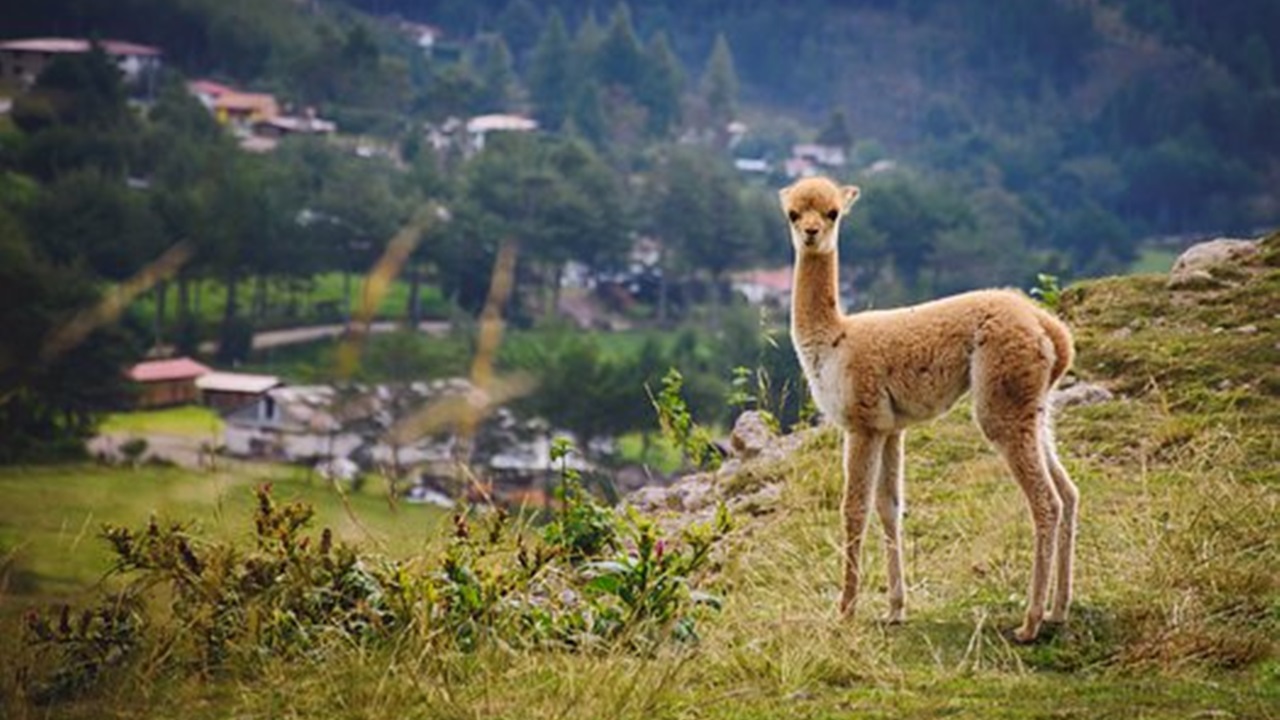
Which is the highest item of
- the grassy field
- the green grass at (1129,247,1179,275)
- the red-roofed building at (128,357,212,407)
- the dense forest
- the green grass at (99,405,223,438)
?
the dense forest

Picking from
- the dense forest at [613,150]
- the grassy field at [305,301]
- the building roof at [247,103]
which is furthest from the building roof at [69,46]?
the grassy field at [305,301]

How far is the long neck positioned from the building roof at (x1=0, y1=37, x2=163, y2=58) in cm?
8626

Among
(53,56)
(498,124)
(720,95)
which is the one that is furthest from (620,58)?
(53,56)

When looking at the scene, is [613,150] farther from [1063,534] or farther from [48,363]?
[1063,534]

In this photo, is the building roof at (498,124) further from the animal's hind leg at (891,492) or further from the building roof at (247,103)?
the animal's hind leg at (891,492)

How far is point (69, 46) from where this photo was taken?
9062 cm

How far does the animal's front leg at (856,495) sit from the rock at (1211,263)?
19.5 feet

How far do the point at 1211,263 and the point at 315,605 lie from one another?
26.3 ft

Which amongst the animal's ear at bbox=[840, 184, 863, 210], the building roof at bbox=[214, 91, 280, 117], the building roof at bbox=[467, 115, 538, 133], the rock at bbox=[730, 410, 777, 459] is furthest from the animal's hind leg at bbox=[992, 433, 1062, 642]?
the building roof at bbox=[214, 91, 280, 117]

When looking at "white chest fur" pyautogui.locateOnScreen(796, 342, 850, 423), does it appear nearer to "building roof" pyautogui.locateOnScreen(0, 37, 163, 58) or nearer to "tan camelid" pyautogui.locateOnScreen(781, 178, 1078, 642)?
"tan camelid" pyautogui.locateOnScreen(781, 178, 1078, 642)

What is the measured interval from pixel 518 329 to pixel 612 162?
1182 inches

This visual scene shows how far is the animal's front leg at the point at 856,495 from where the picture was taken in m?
7.23

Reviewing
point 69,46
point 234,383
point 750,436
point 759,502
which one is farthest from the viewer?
point 69,46

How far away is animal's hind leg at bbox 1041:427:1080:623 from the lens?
6.86 meters
